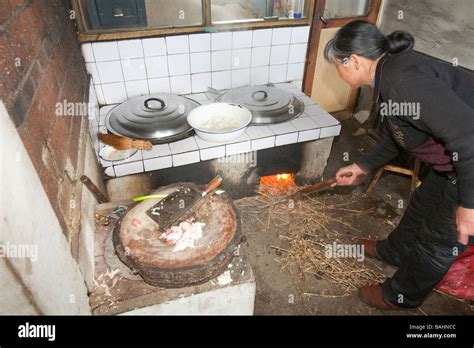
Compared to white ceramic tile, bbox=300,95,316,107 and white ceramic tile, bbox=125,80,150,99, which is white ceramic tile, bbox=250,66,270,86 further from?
white ceramic tile, bbox=125,80,150,99

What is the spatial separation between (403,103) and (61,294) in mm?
2183

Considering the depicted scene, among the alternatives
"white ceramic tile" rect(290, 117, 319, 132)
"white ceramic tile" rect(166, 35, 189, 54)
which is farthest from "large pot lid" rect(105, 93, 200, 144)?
"white ceramic tile" rect(290, 117, 319, 132)

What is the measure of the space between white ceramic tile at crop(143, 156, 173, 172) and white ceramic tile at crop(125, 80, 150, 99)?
123 centimetres

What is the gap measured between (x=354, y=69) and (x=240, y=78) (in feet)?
7.04

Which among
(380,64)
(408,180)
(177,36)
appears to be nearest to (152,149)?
(177,36)

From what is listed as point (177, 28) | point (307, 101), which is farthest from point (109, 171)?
point (307, 101)

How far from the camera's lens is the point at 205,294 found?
197 centimetres

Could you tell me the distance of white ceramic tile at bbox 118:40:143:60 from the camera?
342cm

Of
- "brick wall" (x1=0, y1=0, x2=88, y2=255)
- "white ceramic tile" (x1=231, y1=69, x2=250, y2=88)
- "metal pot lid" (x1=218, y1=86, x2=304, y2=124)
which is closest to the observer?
"brick wall" (x1=0, y1=0, x2=88, y2=255)

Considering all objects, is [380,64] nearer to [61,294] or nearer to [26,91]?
[26,91]

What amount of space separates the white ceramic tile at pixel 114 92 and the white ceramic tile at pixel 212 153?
1.38m

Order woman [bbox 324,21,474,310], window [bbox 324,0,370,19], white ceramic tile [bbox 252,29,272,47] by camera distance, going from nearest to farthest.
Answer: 1. woman [bbox 324,21,474,310]
2. white ceramic tile [bbox 252,29,272,47]
3. window [bbox 324,0,370,19]

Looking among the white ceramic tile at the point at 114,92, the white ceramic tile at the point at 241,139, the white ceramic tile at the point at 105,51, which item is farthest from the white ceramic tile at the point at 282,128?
the white ceramic tile at the point at 105,51

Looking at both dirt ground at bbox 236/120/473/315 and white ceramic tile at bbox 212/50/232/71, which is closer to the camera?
dirt ground at bbox 236/120/473/315
